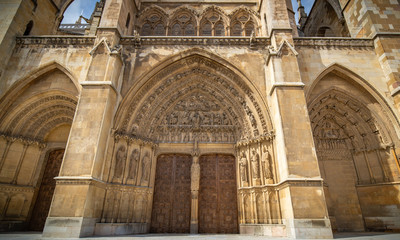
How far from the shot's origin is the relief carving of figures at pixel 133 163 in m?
7.66

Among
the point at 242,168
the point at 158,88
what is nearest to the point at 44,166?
the point at 158,88

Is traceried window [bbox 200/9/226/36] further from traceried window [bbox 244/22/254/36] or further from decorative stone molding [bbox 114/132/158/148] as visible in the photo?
decorative stone molding [bbox 114/132/158/148]

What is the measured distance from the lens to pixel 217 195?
814 cm

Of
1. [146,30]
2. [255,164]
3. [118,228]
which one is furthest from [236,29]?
[118,228]

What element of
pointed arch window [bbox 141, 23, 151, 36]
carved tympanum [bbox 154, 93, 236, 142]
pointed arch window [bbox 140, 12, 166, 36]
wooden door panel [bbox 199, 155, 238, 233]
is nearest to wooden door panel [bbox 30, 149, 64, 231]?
carved tympanum [bbox 154, 93, 236, 142]

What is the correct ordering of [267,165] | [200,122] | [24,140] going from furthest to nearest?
[200,122] < [24,140] < [267,165]

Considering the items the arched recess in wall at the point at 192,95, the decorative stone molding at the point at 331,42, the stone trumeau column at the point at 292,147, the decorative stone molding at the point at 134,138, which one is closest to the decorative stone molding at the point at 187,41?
the arched recess in wall at the point at 192,95

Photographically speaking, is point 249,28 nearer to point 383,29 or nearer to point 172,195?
point 383,29

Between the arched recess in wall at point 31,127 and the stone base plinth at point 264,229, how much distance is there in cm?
723

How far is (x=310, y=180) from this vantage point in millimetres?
6062

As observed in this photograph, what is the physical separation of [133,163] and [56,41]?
5869 mm

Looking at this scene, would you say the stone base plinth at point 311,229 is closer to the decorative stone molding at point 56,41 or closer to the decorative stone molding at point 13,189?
the decorative stone molding at point 13,189

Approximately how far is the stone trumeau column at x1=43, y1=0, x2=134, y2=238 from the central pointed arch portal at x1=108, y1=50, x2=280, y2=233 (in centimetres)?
63

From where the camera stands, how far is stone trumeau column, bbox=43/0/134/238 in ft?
19.1
